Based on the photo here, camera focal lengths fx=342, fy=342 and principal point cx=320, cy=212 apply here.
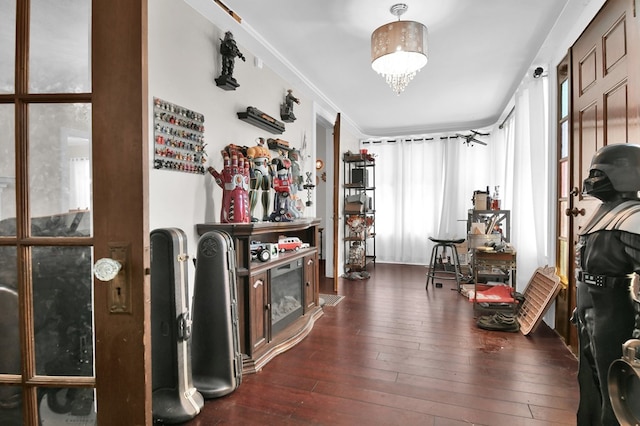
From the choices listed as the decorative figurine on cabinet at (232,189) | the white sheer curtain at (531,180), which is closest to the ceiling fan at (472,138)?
the white sheer curtain at (531,180)

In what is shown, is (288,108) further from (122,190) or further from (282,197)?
(122,190)

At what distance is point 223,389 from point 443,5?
115 inches

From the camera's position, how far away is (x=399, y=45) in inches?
94.4

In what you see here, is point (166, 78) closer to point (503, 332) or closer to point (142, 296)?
point (142, 296)

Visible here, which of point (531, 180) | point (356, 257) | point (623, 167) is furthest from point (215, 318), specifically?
point (356, 257)

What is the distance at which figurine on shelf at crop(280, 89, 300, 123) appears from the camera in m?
3.49

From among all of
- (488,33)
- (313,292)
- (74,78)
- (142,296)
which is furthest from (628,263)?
(313,292)

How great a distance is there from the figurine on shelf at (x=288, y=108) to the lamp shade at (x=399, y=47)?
1127 mm

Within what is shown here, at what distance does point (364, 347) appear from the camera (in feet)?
8.95

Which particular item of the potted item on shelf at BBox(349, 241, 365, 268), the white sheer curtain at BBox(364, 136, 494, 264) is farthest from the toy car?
the white sheer curtain at BBox(364, 136, 494, 264)

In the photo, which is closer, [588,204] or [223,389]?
[223,389]

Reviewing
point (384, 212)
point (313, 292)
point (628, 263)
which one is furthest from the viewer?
point (384, 212)

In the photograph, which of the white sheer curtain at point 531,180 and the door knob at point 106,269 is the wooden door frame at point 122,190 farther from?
the white sheer curtain at point 531,180

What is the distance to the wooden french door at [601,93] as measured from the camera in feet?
5.81
